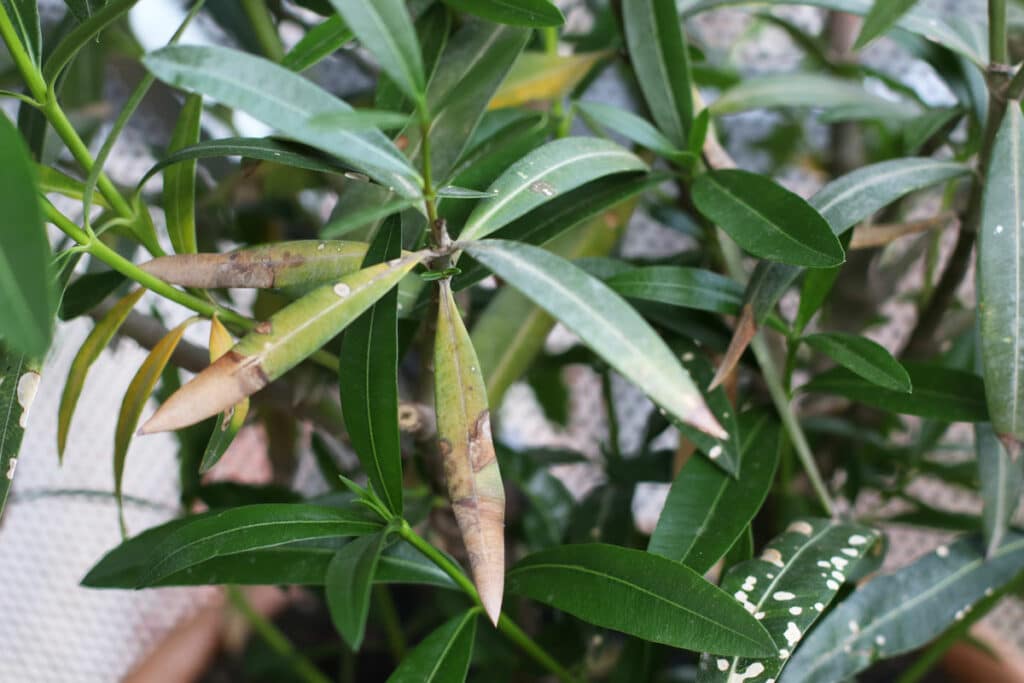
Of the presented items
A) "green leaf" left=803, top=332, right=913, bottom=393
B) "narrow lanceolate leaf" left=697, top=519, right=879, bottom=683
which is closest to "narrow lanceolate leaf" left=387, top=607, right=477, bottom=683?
"narrow lanceolate leaf" left=697, top=519, right=879, bottom=683

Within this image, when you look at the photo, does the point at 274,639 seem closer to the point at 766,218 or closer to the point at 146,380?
the point at 146,380

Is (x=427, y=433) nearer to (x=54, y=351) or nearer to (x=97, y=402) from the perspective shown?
(x=54, y=351)

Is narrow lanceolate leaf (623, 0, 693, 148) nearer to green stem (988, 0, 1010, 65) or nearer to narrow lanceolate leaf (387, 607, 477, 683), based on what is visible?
green stem (988, 0, 1010, 65)

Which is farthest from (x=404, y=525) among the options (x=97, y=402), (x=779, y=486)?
(x=97, y=402)

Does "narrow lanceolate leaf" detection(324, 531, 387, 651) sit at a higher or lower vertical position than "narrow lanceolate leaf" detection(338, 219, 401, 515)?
lower

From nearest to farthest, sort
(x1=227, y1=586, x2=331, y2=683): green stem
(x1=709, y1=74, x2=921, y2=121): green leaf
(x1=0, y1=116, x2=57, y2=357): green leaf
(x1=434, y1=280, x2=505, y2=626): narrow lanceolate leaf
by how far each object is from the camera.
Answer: (x1=0, y1=116, x2=57, y2=357): green leaf → (x1=434, y1=280, x2=505, y2=626): narrow lanceolate leaf → (x1=709, y1=74, x2=921, y2=121): green leaf → (x1=227, y1=586, x2=331, y2=683): green stem

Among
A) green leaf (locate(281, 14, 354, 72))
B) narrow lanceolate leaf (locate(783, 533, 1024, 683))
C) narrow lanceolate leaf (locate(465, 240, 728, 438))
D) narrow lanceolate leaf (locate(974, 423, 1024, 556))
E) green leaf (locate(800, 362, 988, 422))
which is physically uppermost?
green leaf (locate(281, 14, 354, 72))

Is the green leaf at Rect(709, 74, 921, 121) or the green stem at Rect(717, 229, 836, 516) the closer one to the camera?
the green stem at Rect(717, 229, 836, 516)

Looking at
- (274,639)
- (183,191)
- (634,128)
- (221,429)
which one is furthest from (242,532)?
(274,639)
